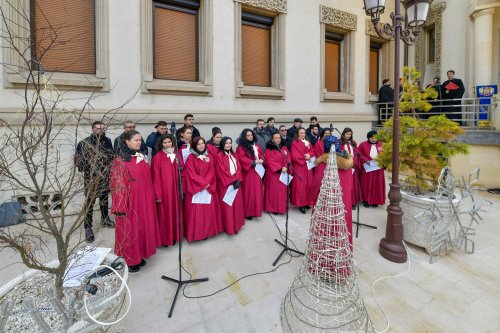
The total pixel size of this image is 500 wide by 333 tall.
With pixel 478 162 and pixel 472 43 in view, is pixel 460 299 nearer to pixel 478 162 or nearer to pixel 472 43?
pixel 478 162

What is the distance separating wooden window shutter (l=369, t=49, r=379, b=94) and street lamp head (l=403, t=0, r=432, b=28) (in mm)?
7550

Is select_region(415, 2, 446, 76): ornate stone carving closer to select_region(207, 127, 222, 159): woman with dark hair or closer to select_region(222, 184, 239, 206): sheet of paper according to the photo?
select_region(207, 127, 222, 159): woman with dark hair

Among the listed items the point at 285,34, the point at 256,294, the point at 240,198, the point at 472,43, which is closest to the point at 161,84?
the point at 240,198

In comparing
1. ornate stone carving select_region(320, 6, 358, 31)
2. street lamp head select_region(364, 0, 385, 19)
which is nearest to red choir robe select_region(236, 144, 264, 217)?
street lamp head select_region(364, 0, 385, 19)

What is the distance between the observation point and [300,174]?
6.45 metres

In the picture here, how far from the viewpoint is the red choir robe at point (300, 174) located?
20.8 feet

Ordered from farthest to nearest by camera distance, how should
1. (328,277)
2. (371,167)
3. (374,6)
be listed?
(371,167)
(374,6)
(328,277)

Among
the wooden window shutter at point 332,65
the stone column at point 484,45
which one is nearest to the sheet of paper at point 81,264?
the wooden window shutter at point 332,65

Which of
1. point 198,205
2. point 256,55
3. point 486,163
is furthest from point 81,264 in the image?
point 486,163

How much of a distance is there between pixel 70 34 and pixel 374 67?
35.5ft

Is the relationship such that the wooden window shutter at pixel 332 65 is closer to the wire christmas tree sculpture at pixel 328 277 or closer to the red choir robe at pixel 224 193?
the red choir robe at pixel 224 193

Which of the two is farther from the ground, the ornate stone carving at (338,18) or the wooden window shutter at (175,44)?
the ornate stone carving at (338,18)

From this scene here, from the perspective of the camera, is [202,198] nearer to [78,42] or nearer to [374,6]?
[374,6]

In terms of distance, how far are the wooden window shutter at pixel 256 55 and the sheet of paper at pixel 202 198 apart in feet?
14.9
